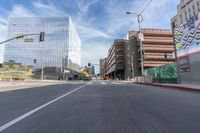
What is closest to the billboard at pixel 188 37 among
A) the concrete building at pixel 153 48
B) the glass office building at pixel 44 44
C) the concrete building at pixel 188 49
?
the concrete building at pixel 188 49

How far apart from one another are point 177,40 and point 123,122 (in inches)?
837

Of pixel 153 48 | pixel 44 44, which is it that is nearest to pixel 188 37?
pixel 153 48

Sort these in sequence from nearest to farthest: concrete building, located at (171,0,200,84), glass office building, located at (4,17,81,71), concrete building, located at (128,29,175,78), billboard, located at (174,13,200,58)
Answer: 1. concrete building, located at (171,0,200,84)
2. billboard, located at (174,13,200,58)
3. concrete building, located at (128,29,175,78)
4. glass office building, located at (4,17,81,71)

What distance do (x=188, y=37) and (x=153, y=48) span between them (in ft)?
164

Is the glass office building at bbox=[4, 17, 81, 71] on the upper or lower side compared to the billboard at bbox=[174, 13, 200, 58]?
upper

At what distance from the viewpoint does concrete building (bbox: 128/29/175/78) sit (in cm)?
6681

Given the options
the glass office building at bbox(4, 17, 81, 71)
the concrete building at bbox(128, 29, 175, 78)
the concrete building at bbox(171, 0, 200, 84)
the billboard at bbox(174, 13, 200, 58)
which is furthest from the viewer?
the glass office building at bbox(4, 17, 81, 71)

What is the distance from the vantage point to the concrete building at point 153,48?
66.8 m

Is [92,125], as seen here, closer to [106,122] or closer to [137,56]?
[106,122]

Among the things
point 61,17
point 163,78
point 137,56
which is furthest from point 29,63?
point 163,78

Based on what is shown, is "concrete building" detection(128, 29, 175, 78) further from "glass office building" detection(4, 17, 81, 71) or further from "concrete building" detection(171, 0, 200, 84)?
"concrete building" detection(171, 0, 200, 84)

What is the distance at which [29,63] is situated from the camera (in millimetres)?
98188

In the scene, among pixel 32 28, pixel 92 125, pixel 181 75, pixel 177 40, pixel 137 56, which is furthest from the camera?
pixel 32 28

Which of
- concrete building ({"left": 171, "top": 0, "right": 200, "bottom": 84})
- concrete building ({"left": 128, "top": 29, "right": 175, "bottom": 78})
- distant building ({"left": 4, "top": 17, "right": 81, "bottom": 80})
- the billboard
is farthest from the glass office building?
concrete building ({"left": 171, "top": 0, "right": 200, "bottom": 84})
